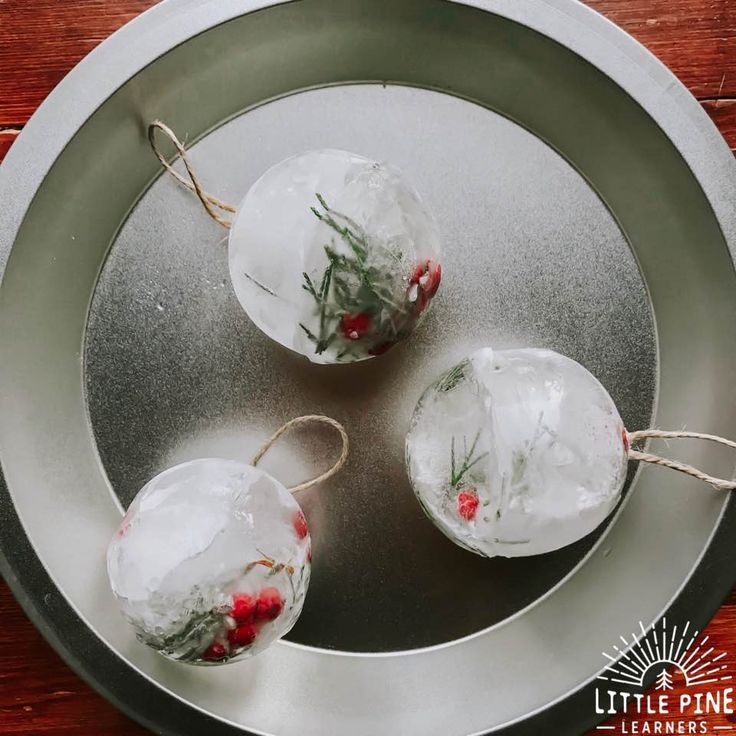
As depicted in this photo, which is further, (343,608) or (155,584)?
(343,608)

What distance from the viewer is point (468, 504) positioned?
420 millimetres

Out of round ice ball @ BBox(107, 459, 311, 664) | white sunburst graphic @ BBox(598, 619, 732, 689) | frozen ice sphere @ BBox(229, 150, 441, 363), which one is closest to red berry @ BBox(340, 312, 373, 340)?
frozen ice sphere @ BBox(229, 150, 441, 363)

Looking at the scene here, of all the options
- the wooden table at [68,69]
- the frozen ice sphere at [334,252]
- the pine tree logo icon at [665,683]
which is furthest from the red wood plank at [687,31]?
the pine tree logo icon at [665,683]

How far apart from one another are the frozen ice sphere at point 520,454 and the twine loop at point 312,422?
0.28 ft

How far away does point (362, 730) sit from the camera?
515 millimetres

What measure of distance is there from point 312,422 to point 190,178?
212 millimetres

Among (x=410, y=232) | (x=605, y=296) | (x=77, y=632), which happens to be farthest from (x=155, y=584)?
(x=605, y=296)

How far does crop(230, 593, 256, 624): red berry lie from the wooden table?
0.23 meters

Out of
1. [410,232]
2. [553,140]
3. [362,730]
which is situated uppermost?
[553,140]

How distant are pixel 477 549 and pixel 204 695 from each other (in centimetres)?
24

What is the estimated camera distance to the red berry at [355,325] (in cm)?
42

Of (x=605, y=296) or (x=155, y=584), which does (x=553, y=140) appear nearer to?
(x=605, y=296)

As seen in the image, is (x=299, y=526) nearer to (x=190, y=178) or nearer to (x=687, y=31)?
(x=190, y=178)

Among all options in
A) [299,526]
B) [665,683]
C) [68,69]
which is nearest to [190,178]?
[68,69]
